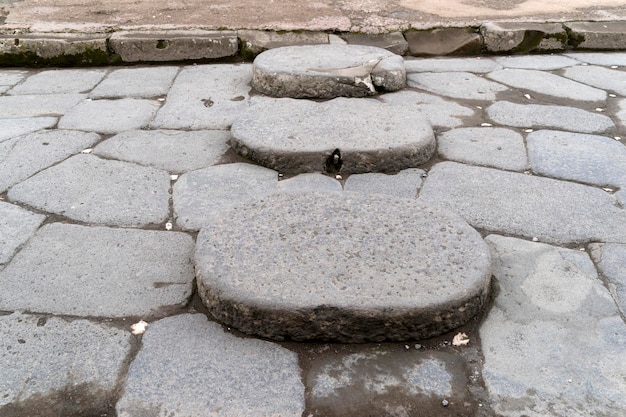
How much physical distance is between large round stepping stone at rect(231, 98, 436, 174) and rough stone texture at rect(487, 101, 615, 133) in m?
0.43

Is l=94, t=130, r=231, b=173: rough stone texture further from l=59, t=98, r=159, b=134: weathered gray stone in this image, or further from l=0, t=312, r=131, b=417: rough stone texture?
l=0, t=312, r=131, b=417: rough stone texture

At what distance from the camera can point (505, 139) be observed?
2256mm

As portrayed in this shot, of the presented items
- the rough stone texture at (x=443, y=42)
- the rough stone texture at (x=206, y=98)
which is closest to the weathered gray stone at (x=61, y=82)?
the rough stone texture at (x=206, y=98)

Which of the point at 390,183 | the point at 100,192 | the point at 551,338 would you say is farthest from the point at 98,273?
the point at 551,338

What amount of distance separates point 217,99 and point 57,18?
1599 millimetres

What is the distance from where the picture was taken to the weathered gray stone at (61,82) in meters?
2.84

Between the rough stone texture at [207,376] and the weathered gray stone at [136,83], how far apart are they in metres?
1.72

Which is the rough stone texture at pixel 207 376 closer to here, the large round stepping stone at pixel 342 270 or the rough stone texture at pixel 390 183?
the large round stepping stone at pixel 342 270

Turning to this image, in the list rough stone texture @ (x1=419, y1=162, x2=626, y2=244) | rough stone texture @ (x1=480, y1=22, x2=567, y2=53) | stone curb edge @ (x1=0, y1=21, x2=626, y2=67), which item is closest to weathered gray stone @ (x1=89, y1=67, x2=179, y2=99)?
stone curb edge @ (x1=0, y1=21, x2=626, y2=67)

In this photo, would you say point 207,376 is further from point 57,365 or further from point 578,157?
point 578,157

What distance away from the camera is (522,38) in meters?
3.32

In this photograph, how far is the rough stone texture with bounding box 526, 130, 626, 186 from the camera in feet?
6.49

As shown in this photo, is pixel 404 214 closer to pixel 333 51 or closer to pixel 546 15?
pixel 333 51

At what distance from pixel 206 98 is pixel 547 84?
1.61 meters
